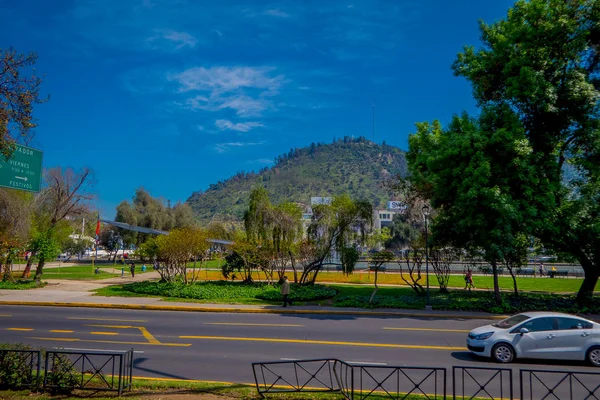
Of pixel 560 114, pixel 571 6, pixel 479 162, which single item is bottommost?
pixel 479 162

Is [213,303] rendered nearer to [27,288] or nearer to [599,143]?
[27,288]

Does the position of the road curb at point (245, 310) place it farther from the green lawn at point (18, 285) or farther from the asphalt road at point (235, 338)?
the green lawn at point (18, 285)

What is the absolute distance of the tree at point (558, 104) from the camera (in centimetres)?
1998

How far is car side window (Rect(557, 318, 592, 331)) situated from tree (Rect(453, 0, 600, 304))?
8250 mm

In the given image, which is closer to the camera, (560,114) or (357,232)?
(560,114)

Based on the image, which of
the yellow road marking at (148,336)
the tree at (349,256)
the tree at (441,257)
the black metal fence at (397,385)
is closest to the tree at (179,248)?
the tree at (349,256)

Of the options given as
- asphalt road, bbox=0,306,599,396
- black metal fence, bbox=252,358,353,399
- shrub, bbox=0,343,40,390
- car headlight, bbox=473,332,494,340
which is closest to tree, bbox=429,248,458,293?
asphalt road, bbox=0,306,599,396

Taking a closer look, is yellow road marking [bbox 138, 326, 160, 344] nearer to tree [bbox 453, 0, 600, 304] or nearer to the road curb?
the road curb

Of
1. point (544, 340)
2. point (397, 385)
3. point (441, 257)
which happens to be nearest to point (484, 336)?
point (544, 340)

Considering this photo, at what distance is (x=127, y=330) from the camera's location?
15578mm

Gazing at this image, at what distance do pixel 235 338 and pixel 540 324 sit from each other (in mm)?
9221

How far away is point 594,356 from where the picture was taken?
11289 millimetres

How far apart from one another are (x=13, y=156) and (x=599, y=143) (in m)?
22.7

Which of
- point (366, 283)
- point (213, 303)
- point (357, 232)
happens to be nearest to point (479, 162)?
point (357, 232)
